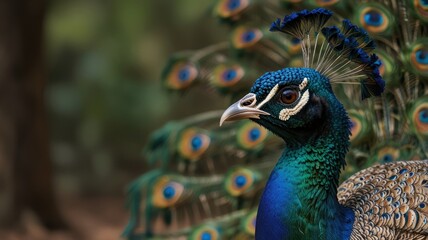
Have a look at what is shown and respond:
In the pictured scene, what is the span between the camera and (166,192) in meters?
3.67

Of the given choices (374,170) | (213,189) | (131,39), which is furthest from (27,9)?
(374,170)

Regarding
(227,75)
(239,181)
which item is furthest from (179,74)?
(239,181)

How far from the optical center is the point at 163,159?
3729 millimetres

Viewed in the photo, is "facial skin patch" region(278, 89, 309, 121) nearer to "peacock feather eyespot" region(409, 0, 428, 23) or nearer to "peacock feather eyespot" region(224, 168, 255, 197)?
"peacock feather eyespot" region(409, 0, 428, 23)

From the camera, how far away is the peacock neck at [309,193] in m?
2.32

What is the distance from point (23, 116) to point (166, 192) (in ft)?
7.21

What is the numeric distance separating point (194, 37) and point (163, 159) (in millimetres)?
3633

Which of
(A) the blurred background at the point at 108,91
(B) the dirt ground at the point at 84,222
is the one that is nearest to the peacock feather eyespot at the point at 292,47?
(B) the dirt ground at the point at 84,222

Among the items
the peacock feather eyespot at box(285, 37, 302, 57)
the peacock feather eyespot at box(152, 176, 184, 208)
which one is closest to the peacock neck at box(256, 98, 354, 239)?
the peacock feather eyespot at box(285, 37, 302, 57)

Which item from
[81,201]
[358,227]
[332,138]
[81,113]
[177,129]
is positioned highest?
[332,138]

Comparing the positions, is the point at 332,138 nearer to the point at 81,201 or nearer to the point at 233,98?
the point at 233,98

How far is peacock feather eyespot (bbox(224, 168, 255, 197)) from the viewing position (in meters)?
3.53

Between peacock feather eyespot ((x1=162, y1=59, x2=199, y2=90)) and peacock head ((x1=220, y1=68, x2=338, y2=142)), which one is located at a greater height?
peacock head ((x1=220, y1=68, x2=338, y2=142))

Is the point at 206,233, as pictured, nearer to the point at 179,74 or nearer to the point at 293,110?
the point at 179,74
